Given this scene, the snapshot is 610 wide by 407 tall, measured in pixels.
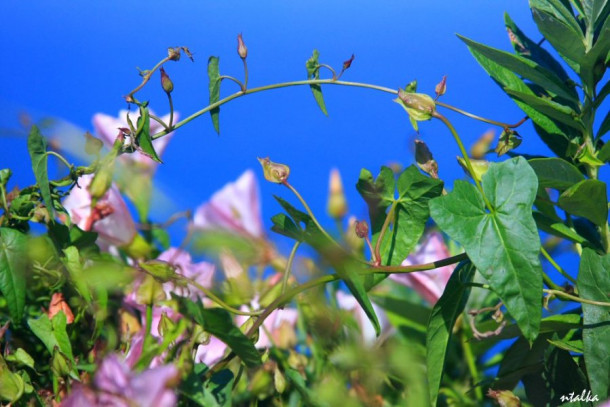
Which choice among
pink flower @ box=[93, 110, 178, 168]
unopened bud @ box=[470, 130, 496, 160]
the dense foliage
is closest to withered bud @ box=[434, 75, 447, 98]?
the dense foliage

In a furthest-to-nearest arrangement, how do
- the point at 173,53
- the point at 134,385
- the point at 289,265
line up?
the point at 173,53, the point at 289,265, the point at 134,385

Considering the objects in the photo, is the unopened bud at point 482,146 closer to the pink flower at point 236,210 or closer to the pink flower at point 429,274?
the pink flower at point 429,274

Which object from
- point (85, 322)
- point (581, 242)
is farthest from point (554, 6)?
point (85, 322)

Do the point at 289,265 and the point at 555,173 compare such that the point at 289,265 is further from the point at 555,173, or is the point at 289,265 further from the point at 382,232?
the point at 555,173

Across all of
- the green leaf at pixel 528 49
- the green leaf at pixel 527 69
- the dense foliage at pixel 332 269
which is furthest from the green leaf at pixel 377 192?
the green leaf at pixel 528 49

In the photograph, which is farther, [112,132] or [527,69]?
[112,132]

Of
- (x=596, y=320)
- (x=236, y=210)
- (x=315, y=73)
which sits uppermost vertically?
(x=315, y=73)

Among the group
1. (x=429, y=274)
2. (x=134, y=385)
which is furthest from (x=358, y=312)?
(x=134, y=385)
